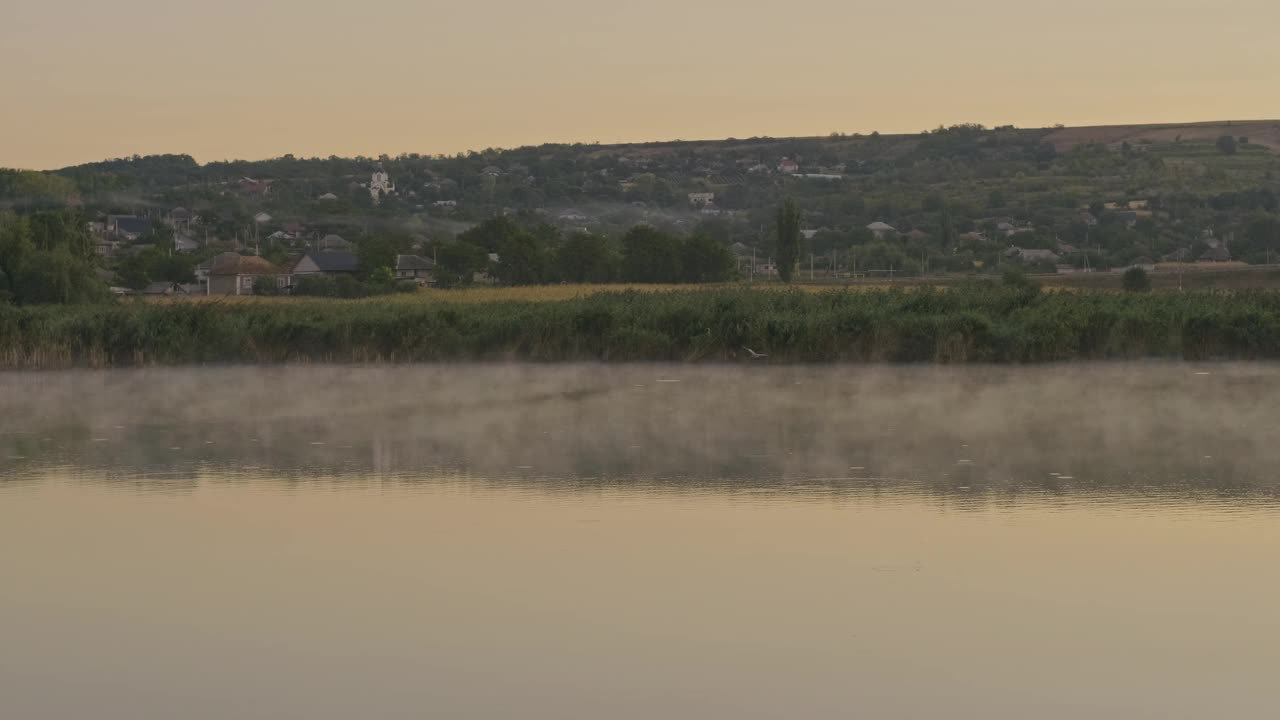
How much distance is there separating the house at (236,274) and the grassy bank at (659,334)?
41.2 meters

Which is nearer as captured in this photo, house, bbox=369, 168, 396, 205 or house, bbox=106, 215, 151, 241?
house, bbox=106, 215, 151, 241

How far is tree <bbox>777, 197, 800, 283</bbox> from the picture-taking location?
63375 mm

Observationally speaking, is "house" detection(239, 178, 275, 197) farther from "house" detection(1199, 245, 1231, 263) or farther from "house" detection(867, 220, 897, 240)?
"house" detection(1199, 245, 1231, 263)

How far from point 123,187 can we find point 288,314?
10683 cm

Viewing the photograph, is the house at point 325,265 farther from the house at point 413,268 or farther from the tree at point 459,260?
the tree at point 459,260

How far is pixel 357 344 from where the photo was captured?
89.9 feet

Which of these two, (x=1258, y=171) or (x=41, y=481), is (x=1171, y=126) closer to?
(x=1258, y=171)

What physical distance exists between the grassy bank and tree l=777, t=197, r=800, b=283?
34.2 m

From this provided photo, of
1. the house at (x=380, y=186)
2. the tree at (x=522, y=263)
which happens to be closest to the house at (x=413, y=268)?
the tree at (x=522, y=263)

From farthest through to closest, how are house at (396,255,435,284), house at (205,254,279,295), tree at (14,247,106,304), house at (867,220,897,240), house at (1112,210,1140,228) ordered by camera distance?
house at (867,220,897,240) < house at (1112,210,1140,228) < house at (205,254,279,295) < house at (396,255,435,284) < tree at (14,247,106,304)

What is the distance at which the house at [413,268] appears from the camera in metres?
65.2

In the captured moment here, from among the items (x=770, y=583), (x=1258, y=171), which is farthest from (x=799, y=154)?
(x=770, y=583)

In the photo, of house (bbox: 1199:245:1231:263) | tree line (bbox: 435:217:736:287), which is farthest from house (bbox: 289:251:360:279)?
house (bbox: 1199:245:1231:263)

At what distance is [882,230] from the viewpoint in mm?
94625
